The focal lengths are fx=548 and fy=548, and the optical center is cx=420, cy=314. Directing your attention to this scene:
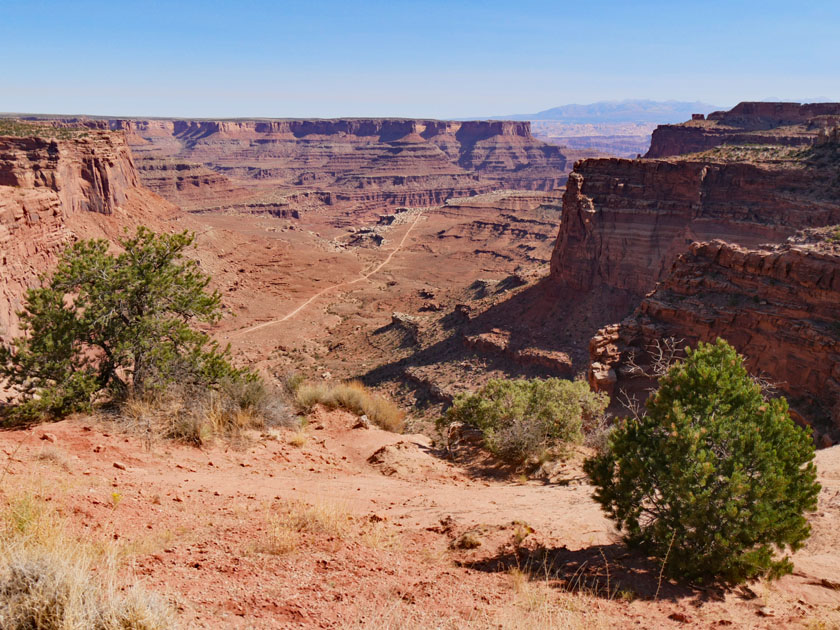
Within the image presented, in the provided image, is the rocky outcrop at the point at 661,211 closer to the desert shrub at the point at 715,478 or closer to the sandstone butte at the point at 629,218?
the sandstone butte at the point at 629,218

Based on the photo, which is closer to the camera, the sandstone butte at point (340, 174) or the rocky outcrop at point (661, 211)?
the rocky outcrop at point (661, 211)

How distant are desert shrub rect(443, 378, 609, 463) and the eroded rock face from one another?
19.4 metres

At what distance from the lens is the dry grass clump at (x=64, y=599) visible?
14.4 ft

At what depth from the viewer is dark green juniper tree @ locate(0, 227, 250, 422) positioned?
12.5 meters

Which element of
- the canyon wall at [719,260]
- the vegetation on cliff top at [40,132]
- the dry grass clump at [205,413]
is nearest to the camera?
the dry grass clump at [205,413]

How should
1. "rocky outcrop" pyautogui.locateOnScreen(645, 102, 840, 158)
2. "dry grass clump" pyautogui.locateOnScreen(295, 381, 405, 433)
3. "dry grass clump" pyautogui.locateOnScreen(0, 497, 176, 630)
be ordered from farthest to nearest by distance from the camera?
"rocky outcrop" pyautogui.locateOnScreen(645, 102, 840, 158)
"dry grass clump" pyautogui.locateOnScreen(295, 381, 405, 433)
"dry grass clump" pyautogui.locateOnScreen(0, 497, 176, 630)

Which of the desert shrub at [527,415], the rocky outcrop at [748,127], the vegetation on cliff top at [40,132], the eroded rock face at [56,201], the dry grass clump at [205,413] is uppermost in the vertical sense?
the rocky outcrop at [748,127]

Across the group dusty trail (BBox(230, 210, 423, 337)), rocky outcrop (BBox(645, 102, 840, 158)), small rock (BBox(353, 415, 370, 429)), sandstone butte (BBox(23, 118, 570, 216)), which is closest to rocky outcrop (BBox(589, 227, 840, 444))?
small rock (BBox(353, 415, 370, 429))

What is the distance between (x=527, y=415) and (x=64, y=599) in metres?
12.6

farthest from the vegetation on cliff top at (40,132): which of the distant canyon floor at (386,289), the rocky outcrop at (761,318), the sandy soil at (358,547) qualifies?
the rocky outcrop at (761,318)

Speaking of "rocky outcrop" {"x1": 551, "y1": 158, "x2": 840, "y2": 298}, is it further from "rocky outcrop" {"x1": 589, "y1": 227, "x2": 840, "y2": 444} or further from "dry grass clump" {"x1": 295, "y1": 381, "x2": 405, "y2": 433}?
"dry grass clump" {"x1": 295, "y1": 381, "x2": 405, "y2": 433}

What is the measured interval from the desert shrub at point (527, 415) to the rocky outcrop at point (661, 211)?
2062 cm

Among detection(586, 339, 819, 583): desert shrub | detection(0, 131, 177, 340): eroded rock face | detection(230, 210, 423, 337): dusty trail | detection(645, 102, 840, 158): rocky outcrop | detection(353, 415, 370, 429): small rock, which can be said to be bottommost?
detection(230, 210, 423, 337): dusty trail

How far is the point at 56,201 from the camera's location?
3519cm
